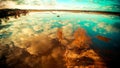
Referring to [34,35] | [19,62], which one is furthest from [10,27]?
[19,62]

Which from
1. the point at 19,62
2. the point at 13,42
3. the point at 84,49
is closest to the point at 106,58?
the point at 84,49

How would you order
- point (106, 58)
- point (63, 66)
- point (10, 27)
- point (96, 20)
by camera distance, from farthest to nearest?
point (96, 20)
point (10, 27)
point (106, 58)
point (63, 66)

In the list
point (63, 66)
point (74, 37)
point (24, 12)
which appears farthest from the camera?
point (24, 12)

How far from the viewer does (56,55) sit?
143 inches

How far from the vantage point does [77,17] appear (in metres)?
6.28

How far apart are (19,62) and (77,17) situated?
12.3 feet

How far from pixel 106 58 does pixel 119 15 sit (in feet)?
13.0

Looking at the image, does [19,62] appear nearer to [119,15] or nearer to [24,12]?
[24,12]

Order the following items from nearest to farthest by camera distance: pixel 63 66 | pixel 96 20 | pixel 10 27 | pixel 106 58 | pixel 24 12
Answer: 1. pixel 63 66
2. pixel 106 58
3. pixel 10 27
4. pixel 96 20
5. pixel 24 12

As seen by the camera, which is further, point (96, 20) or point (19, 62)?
point (96, 20)

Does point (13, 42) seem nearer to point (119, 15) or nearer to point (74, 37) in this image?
point (74, 37)

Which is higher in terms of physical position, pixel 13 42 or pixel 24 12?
pixel 24 12

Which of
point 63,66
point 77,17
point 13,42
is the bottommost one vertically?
point 63,66

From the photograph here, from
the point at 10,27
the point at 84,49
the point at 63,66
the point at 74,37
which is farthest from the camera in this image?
the point at 10,27
